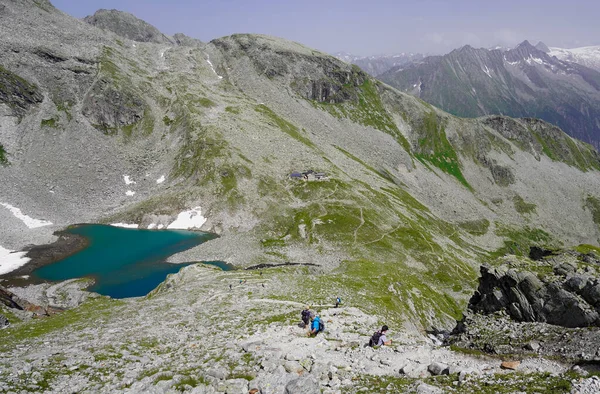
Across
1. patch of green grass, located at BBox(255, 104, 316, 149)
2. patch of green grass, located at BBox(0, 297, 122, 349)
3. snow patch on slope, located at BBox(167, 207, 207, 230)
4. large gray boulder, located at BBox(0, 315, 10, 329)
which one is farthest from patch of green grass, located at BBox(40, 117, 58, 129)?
large gray boulder, located at BBox(0, 315, 10, 329)

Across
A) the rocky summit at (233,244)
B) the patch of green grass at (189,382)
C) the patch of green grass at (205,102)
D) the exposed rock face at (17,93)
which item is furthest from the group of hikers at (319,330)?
the exposed rock face at (17,93)

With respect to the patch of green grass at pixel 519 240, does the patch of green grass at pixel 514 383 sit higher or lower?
higher

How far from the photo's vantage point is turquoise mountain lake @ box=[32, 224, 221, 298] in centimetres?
6949

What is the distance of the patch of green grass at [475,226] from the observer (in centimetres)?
17145

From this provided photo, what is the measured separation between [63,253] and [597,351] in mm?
95396

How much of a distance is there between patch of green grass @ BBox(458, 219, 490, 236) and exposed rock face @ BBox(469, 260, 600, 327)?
14626cm

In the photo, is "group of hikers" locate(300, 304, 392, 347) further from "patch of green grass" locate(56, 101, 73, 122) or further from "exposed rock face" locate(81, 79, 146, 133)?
"patch of green grass" locate(56, 101, 73, 122)

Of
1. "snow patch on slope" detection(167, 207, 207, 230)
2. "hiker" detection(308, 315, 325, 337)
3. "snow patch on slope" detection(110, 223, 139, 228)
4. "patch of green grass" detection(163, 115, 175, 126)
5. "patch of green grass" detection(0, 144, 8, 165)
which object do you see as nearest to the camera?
"hiker" detection(308, 315, 325, 337)

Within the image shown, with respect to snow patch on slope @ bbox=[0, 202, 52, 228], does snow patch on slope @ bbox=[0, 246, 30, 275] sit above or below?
below

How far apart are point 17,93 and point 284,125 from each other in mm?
104871

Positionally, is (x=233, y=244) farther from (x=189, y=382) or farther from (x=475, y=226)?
(x=475, y=226)

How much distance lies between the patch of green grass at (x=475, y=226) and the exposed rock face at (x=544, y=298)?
146 metres

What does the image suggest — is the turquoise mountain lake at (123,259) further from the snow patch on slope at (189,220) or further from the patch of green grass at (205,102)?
the patch of green grass at (205,102)

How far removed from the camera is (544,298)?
29.2 metres
